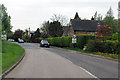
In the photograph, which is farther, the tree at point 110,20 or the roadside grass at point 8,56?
the tree at point 110,20

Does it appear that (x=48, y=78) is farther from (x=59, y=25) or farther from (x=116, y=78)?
(x=59, y=25)

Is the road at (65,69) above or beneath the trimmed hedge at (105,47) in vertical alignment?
beneath

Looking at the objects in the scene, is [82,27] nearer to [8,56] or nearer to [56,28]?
[56,28]

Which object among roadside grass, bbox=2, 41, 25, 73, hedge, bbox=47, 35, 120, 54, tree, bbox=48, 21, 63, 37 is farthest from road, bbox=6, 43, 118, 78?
tree, bbox=48, 21, 63, 37

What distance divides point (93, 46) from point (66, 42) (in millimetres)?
12585

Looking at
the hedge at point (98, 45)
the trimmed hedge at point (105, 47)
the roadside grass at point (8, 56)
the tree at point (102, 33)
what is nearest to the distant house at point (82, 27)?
the hedge at point (98, 45)

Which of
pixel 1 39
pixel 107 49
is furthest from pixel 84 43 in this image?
pixel 1 39

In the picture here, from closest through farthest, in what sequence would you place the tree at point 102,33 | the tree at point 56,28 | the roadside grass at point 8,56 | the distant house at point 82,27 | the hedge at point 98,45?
the roadside grass at point 8,56 → the hedge at point 98,45 → the tree at point 102,33 → the tree at point 56,28 → the distant house at point 82,27

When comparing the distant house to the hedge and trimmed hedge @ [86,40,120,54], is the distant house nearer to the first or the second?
the hedge

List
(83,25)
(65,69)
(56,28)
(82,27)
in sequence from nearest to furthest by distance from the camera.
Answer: (65,69), (82,27), (83,25), (56,28)

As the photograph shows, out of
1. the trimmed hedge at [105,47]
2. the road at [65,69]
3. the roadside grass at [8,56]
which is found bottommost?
the road at [65,69]

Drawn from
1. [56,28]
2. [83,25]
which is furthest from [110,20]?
[56,28]

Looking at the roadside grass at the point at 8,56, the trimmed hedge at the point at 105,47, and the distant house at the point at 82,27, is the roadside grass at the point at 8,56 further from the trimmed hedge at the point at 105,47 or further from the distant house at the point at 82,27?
the distant house at the point at 82,27

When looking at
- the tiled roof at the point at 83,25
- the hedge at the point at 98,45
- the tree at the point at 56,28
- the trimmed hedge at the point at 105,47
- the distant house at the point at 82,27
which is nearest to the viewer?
the trimmed hedge at the point at 105,47
